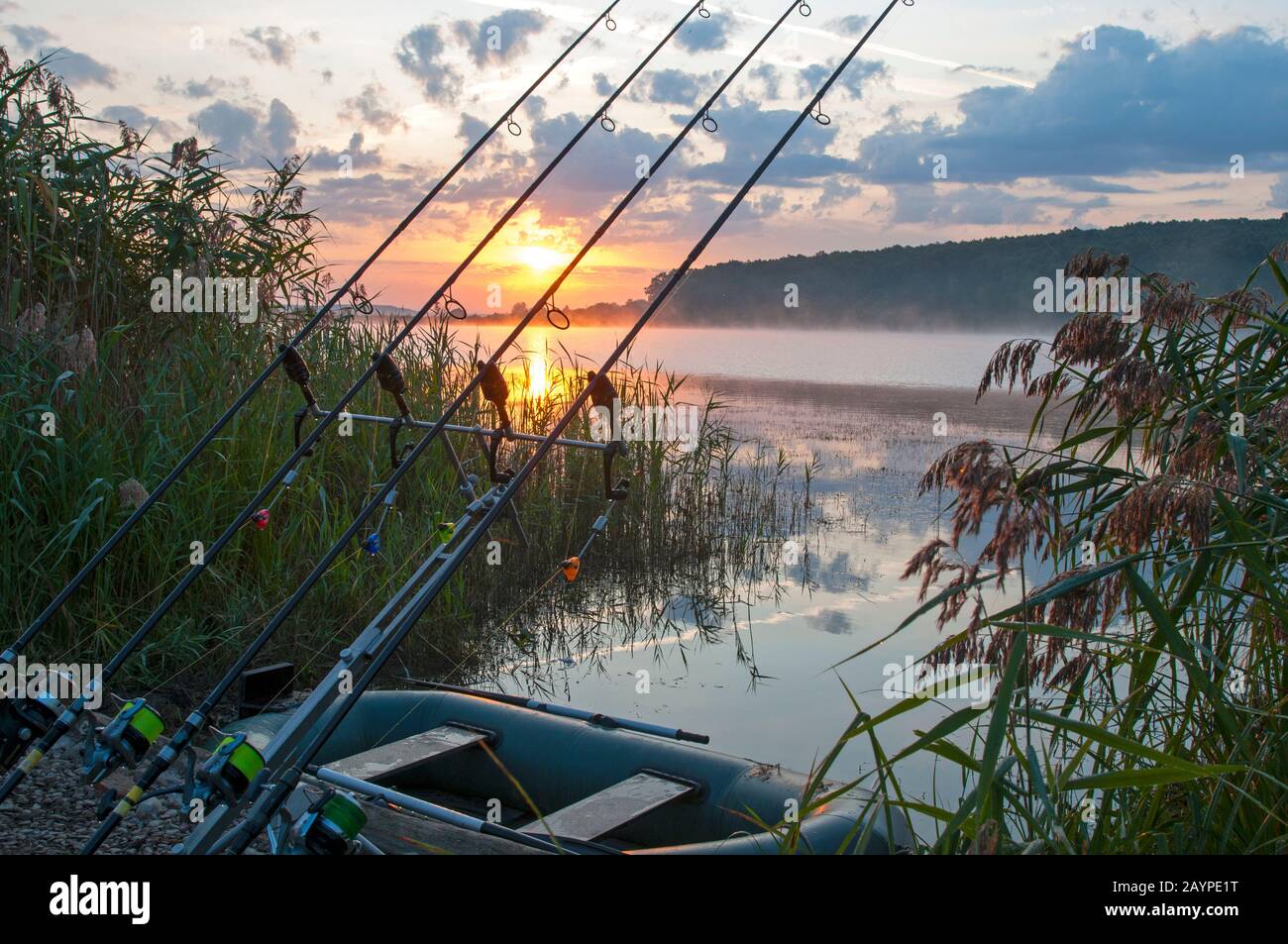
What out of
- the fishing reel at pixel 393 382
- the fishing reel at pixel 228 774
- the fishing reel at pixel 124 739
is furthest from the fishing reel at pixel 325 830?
the fishing reel at pixel 393 382

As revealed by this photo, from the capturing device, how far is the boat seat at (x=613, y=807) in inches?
120

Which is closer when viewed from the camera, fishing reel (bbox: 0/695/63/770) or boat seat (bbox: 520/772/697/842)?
fishing reel (bbox: 0/695/63/770)

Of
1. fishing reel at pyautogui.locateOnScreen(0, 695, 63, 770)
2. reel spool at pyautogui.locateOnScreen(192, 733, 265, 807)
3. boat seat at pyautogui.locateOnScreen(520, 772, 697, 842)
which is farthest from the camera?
boat seat at pyautogui.locateOnScreen(520, 772, 697, 842)

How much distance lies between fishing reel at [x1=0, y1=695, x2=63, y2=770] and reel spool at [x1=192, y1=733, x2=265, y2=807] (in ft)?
2.04

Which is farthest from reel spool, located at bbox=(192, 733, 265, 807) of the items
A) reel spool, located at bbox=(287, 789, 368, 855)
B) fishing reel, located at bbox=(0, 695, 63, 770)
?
fishing reel, located at bbox=(0, 695, 63, 770)

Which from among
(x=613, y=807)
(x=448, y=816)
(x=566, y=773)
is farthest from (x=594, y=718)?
(x=448, y=816)

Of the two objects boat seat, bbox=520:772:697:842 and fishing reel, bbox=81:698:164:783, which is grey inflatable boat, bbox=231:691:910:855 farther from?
fishing reel, bbox=81:698:164:783

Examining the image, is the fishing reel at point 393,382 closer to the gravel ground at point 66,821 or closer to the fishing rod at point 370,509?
the fishing rod at point 370,509

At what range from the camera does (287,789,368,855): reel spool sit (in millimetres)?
2043

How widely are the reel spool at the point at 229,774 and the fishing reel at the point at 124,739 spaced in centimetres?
22

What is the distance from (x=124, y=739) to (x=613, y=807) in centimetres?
146

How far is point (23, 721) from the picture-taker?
2400 millimetres
